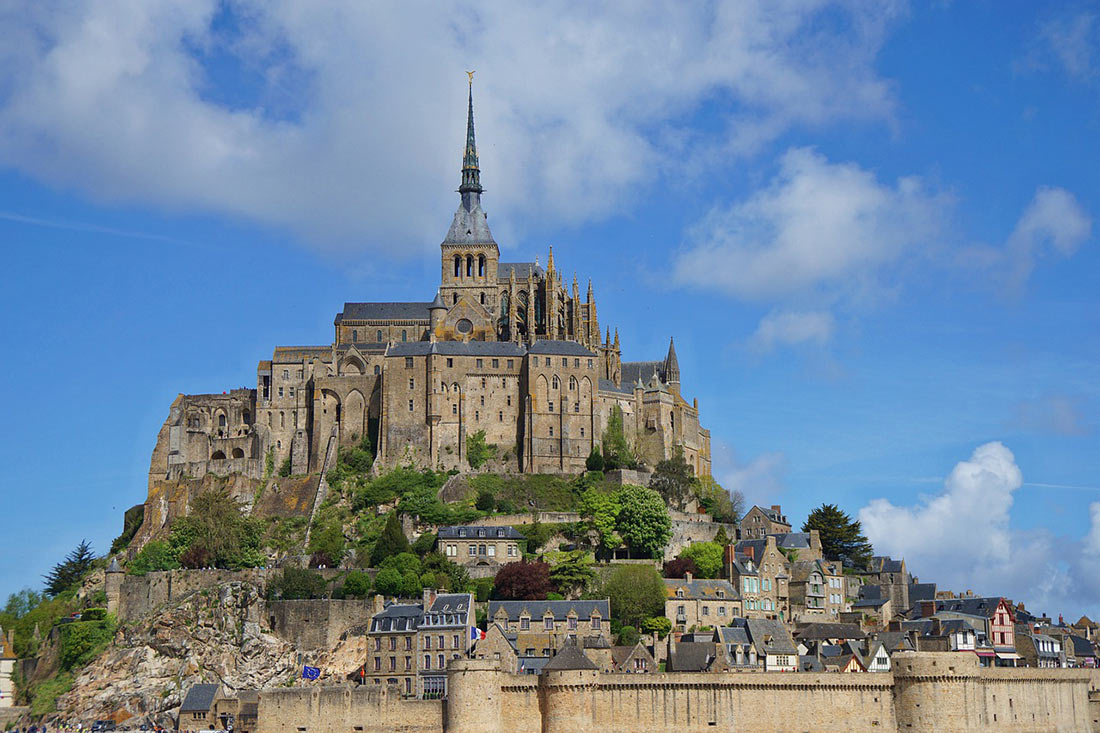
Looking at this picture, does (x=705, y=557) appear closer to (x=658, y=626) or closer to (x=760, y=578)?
(x=760, y=578)

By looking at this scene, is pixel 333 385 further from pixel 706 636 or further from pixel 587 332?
pixel 706 636

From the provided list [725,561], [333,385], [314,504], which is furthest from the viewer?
[333,385]

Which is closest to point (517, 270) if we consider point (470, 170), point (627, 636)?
point (470, 170)

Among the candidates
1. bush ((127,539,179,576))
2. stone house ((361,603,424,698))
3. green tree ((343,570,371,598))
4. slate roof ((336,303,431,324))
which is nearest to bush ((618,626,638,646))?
stone house ((361,603,424,698))

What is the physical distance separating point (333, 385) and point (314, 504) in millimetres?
8979

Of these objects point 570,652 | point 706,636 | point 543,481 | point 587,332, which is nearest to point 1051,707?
point 706,636

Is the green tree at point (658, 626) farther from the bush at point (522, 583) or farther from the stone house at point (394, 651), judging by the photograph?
the stone house at point (394, 651)

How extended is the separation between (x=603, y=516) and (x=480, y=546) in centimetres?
685

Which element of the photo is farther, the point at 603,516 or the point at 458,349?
the point at 458,349

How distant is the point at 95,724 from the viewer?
68188mm

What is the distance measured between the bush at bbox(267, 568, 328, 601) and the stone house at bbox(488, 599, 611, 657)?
10819mm

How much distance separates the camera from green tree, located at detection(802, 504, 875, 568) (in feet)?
283

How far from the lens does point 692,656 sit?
63.2 meters

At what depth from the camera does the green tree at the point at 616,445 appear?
8794 centimetres
